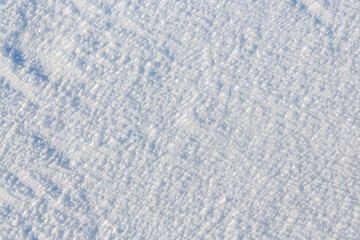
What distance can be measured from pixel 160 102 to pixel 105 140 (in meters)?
0.17

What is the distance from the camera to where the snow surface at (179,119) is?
0.82m

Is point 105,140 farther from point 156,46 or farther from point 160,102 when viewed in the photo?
point 156,46

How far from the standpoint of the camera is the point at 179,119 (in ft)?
2.92

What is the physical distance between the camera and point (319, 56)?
92 cm

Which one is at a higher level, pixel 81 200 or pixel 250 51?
pixel 250 51

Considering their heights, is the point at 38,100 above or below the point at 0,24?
below

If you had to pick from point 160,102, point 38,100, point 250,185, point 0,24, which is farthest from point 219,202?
point 0,24

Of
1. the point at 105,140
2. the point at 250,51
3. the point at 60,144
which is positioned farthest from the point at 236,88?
the point at 60,144

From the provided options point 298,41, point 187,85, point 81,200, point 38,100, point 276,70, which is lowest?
point 81,200

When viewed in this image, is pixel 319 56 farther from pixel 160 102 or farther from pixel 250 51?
pixel 160 102

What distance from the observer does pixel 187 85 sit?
0.92m

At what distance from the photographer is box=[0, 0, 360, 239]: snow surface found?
82cm

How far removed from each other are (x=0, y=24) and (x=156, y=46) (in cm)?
45

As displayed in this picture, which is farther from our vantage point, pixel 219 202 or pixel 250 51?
pixel 250 51
